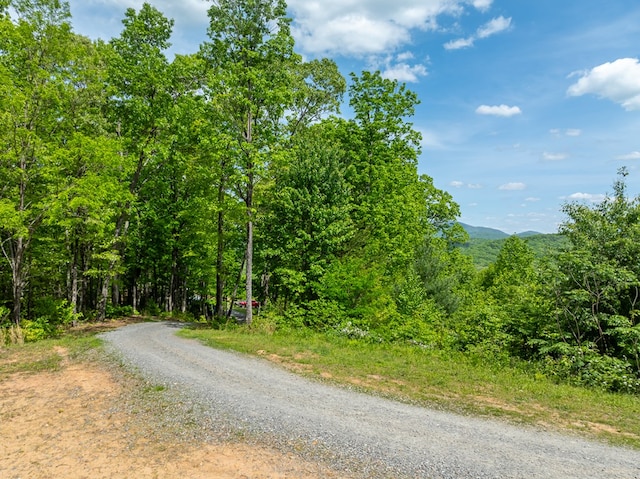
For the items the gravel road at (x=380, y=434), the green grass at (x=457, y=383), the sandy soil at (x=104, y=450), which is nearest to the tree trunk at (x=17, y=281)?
the green grass at (x=457, y=383)

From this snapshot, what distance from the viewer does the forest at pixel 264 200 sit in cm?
1353

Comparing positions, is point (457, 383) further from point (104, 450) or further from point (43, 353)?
point (43, 353)

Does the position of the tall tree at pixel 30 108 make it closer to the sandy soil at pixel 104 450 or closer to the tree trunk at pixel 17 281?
the tree trunk at pixel 17 281

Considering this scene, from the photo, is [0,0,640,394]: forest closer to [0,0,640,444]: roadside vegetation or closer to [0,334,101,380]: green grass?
[0,0,640,444]: roadside vegetation

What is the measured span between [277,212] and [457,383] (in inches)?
532

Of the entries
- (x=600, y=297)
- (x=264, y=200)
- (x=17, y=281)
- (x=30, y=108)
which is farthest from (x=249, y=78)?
(x=600, y=297)

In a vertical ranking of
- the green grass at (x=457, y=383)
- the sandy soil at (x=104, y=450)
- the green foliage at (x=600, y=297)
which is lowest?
the green grass at (x=457, y=383)

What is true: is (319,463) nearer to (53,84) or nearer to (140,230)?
(53,84)

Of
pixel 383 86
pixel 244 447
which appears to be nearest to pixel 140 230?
pixel 383 86

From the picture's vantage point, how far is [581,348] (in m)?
11.8

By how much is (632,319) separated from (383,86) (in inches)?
700

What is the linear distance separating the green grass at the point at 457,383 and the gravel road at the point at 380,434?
29.2 inches

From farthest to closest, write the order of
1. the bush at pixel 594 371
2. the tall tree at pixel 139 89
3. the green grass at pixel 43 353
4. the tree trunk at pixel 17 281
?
the tall tree at pixel 139 89 → the tree trunk at pixel 17 281 → the green grass at pixel 43 353 → the bush at pixel 594 371

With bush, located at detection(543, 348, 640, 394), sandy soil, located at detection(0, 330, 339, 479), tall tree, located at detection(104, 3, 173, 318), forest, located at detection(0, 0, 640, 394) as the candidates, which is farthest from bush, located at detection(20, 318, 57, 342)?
bush, located at detection(543, 348, 640, 394)
